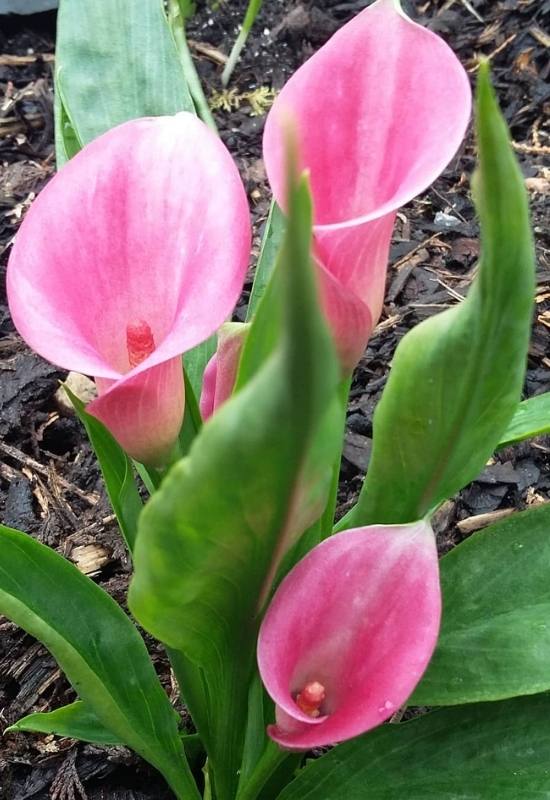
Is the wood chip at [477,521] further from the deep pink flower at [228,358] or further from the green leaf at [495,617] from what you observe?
the deep pink flower at [228,358]

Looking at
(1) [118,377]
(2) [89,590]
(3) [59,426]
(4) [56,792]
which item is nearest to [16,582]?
(2) [89,590]

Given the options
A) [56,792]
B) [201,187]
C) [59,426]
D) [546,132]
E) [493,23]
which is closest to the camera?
[201,187]

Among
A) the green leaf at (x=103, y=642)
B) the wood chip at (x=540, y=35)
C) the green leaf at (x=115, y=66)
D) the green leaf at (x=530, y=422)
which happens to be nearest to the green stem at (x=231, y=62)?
the wood chip at (x=540, y=35)

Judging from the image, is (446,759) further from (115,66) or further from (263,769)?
(115,66)

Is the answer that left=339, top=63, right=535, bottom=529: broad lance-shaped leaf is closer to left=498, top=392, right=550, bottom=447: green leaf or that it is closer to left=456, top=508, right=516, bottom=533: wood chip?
left=498, top=392, right=550, bottom=447: green leaf

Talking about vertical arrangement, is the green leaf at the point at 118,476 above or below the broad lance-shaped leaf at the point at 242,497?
below

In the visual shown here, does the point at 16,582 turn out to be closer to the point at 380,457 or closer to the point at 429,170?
the point at 380,457

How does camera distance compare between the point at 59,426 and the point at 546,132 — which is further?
the point at 546,132
